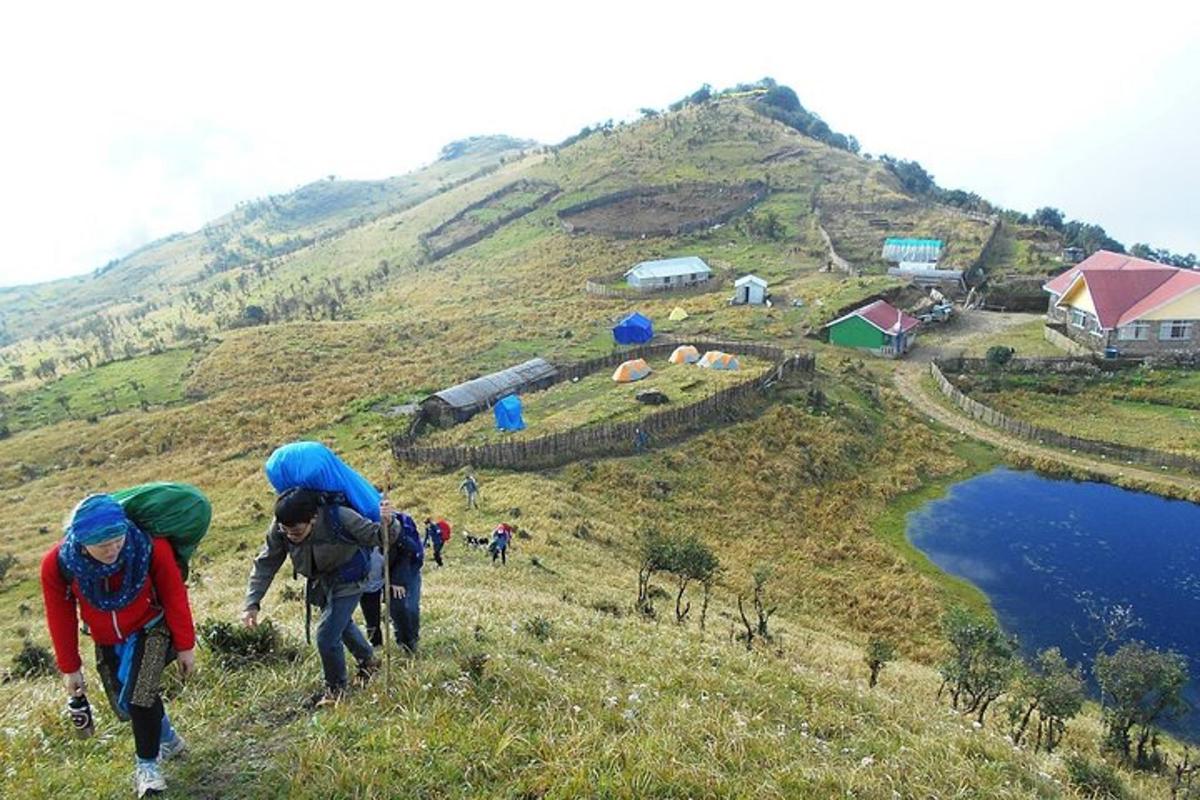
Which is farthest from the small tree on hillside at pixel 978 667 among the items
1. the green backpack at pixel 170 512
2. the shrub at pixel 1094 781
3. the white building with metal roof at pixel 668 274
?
the white building with metal roof at pixel 668 274

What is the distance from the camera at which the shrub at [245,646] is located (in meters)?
7.06

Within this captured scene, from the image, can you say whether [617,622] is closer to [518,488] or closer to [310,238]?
[518,488]

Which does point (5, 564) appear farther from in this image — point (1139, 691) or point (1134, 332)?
point (1134, 332)

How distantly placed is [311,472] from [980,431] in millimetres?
36871

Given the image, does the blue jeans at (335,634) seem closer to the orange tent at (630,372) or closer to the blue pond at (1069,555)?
the blue pond at (1069,555)

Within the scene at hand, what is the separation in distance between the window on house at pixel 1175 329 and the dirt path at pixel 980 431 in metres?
10.8

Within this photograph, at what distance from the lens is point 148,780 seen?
4.76m

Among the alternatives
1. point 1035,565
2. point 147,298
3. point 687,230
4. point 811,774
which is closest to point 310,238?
point 147,298

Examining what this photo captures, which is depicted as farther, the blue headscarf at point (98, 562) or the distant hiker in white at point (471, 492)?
the distant hiker in white at point (471, 492)

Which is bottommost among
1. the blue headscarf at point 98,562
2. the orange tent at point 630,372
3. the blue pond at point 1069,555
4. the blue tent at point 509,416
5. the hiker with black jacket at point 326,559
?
the blue pond at point 1069,555

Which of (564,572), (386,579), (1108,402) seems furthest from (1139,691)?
(1108,402)

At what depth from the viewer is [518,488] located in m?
26.3

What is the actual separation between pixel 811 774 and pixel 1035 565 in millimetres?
23667

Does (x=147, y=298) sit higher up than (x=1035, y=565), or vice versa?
(x=147, y=298)
